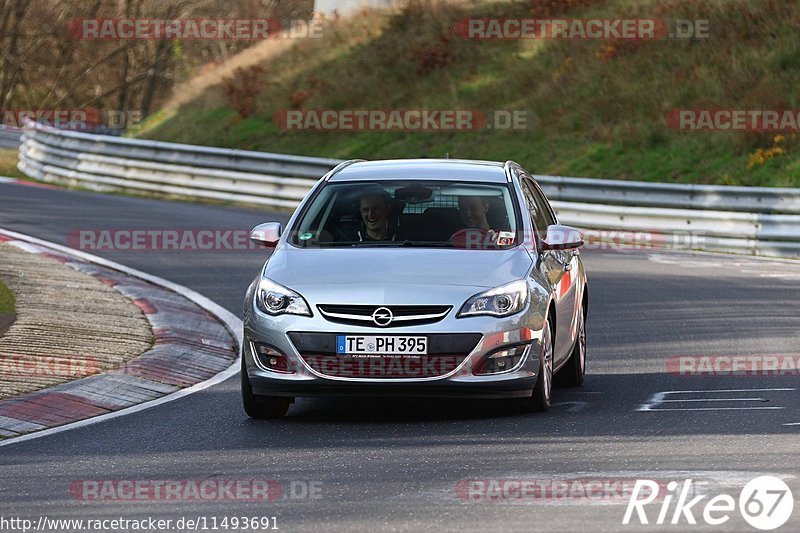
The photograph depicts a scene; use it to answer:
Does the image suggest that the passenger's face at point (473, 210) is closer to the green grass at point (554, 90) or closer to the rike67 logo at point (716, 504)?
the rike67 logo at point (716, 504)

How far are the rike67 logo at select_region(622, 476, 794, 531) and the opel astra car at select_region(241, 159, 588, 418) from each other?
2111 mm

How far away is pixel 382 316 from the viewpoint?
9016mm

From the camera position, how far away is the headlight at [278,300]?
921 centimetres

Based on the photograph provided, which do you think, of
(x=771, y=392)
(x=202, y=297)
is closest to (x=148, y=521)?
(x=771, y=392)

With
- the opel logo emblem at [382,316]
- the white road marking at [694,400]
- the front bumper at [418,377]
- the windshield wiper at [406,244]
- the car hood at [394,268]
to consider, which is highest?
the windshield wiper at [406,244]

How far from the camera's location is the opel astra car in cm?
902

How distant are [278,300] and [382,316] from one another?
0.71m

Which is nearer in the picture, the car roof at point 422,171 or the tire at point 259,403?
the tire at point 259,403

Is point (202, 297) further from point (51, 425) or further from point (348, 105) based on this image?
point (348, 105)

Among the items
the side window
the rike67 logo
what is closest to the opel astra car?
the side window

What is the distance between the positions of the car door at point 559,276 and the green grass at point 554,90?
1535cm

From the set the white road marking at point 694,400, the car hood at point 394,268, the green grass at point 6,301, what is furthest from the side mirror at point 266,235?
the green grass at point 6,301

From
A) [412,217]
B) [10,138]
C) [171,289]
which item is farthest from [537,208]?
[10,138]

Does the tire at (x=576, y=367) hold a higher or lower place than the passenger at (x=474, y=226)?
lower
